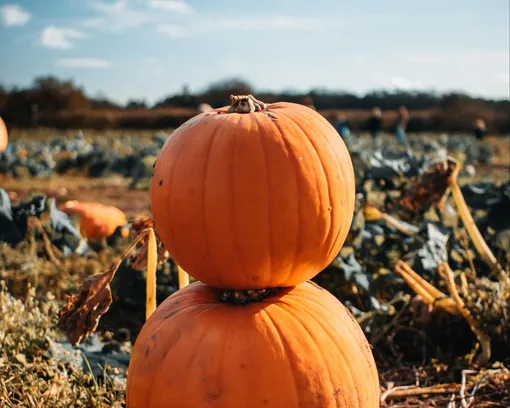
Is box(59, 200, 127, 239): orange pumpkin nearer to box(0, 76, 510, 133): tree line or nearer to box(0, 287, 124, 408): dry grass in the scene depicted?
box(0, 287, 124, 408): dry grass

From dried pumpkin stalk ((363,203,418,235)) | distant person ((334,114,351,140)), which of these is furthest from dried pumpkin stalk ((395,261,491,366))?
distant person ((334,114,351,140))

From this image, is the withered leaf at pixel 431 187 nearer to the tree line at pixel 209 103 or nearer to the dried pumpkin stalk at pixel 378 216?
the dried pumpkin stalk at pixel 378 216

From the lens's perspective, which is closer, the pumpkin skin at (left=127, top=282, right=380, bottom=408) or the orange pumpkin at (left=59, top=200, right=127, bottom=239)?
the pumpkin skin at (left=127, top=282, right=380, bottom=408)

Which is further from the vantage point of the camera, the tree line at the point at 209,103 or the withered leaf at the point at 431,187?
the tree line at the point at 209,103

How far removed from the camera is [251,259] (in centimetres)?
203

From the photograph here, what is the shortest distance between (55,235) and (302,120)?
3.26 meters

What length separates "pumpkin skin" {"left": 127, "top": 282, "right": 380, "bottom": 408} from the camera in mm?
1927

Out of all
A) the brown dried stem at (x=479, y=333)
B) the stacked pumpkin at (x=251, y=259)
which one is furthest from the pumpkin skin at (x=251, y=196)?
the brown dried stem at (x=479, y=333)

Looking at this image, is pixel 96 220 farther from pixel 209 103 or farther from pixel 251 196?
pixel 209 103

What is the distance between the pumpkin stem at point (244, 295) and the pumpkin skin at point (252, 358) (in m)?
0.03

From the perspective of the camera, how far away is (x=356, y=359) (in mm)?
2111

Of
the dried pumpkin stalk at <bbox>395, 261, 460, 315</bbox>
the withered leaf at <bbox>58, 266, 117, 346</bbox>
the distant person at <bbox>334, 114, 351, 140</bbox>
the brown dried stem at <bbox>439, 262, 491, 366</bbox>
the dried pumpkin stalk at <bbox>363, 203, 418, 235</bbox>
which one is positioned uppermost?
the distant person at <bbox>334, 114, 351, 140</bbox>

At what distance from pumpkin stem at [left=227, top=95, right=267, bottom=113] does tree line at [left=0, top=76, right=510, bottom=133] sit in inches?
1760

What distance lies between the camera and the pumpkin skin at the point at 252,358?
75.9 inches
